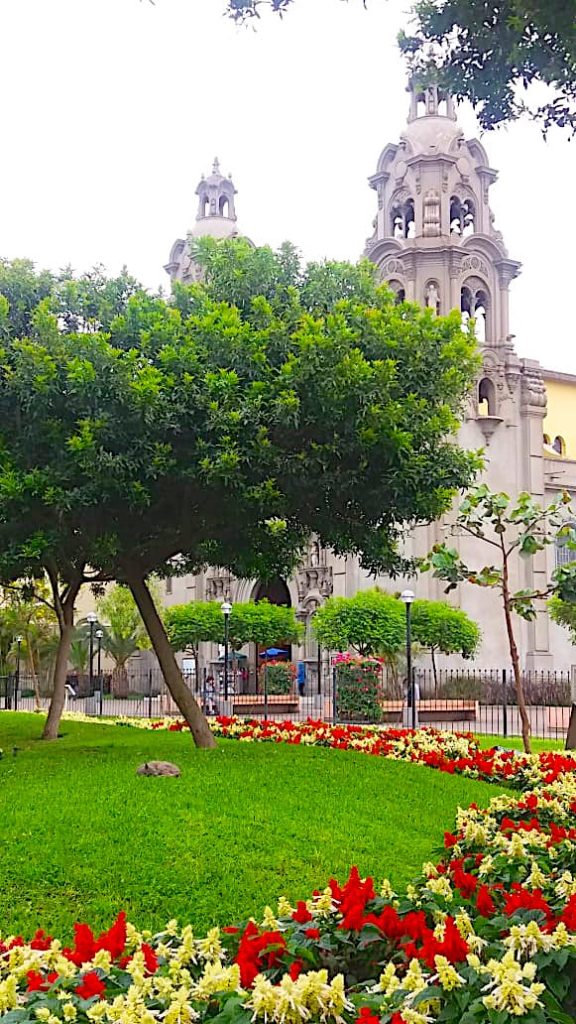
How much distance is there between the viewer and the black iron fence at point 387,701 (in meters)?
27.5

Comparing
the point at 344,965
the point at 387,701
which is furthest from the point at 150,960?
the point at 387,701

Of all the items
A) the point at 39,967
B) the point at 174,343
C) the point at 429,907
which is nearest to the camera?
the point at 39,967

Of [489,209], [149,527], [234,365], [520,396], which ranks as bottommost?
[149,527]

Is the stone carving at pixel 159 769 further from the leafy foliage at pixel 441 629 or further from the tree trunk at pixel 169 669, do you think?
the leafy foliage at pixel 441 629

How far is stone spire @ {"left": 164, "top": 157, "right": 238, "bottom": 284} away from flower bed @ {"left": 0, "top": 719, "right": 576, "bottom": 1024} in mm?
46195

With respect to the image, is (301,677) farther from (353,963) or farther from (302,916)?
(353,963)

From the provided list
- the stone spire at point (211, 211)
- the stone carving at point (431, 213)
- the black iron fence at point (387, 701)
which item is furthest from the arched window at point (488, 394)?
the stone spire at point (211, 211)

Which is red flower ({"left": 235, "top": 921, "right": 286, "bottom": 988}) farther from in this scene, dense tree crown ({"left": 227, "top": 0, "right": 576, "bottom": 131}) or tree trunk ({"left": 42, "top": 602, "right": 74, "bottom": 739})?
tree trunk ({"left": 42, "top": 602, "right": 74, "bottom": 739})

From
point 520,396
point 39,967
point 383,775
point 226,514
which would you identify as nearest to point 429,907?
point 39,967

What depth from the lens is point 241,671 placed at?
4356 centimetres

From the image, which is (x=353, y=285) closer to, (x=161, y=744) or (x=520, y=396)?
(x=161, y=744)

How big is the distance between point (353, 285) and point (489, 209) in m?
31.2

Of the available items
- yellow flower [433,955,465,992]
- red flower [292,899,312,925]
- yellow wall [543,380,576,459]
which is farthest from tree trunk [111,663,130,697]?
yellow flower [433,955,465,992]

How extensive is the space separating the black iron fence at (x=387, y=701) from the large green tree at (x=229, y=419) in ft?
40.4
